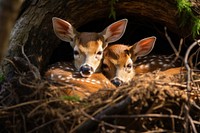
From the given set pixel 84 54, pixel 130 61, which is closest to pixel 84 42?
pixel 84 54

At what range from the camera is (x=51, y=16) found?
5.31 meters

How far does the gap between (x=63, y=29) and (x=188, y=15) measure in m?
1.27

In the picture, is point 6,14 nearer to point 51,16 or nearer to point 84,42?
point 51,16

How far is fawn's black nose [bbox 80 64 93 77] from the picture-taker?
5117 millimetres

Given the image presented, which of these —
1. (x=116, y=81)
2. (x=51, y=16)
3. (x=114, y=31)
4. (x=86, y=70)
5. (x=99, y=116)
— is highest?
(x=51, y=16)

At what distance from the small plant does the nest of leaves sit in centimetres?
104

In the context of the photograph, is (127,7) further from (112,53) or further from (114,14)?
(112,53)

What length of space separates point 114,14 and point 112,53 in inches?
16.5

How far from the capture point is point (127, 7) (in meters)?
5.45

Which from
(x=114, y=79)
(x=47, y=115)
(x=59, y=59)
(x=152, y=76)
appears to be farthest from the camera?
(x=59, y=59)

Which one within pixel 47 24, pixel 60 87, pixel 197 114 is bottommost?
pixel 197 114

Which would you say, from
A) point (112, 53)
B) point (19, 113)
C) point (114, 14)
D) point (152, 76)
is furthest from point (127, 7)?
point (19, 113)

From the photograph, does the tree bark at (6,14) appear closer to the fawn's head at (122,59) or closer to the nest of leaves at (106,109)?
the nest of leaves at (106,109)

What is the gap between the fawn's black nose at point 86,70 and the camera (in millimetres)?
5117
